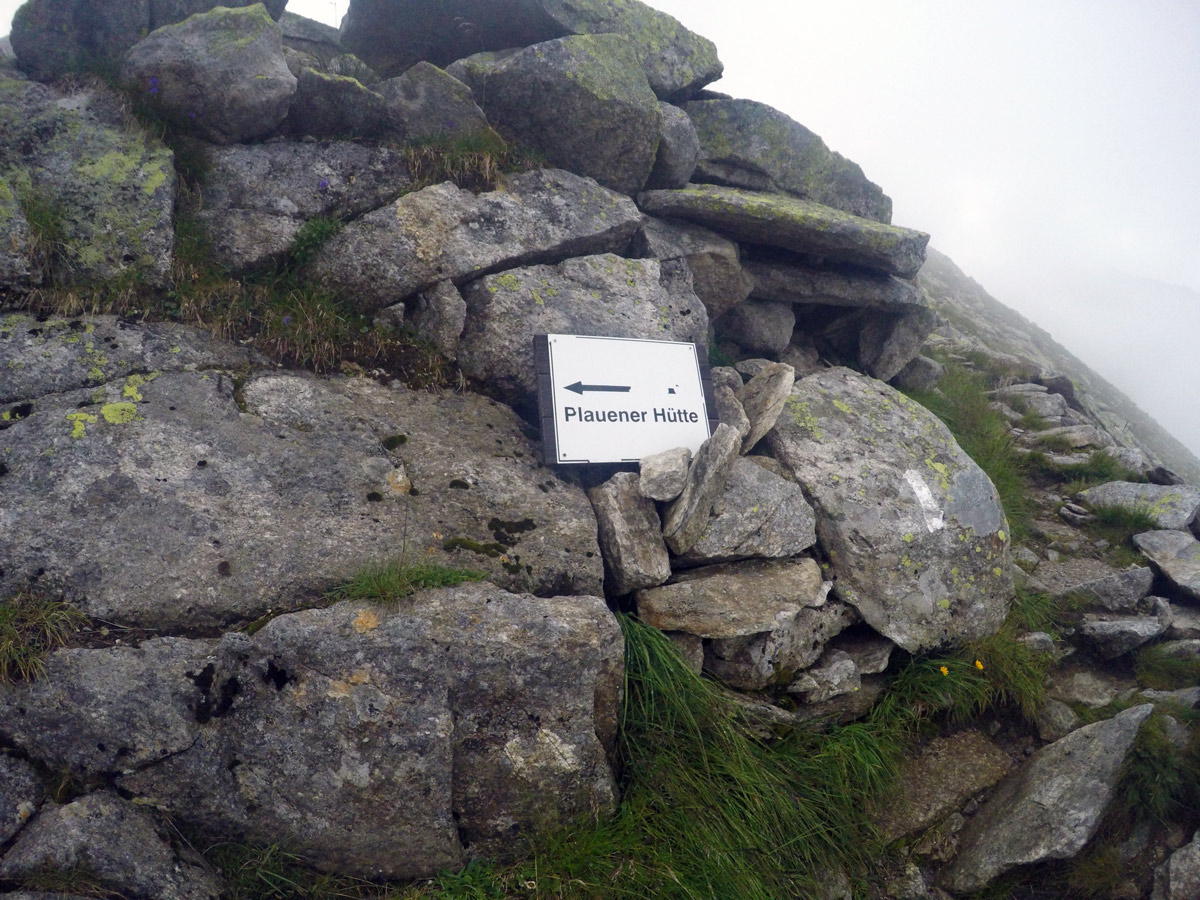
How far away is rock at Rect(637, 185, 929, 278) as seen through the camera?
29.5 feet

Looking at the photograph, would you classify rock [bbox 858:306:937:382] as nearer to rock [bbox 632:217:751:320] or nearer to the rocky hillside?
the rocky hillside

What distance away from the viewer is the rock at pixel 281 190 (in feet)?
23.0

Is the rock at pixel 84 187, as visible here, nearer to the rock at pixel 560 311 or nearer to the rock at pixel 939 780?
the rock at pixel 560 311

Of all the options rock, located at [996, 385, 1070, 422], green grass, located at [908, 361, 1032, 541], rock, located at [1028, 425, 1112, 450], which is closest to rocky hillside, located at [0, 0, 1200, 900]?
green grass, located at [908, 361, 1032, 541]

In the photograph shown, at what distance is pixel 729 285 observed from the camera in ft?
31.0

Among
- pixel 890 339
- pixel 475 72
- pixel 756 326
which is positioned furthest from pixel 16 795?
pixel 890 339

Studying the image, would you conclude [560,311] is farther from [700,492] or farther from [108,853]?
[108,853]

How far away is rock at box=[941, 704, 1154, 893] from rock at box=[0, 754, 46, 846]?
21.4 ft

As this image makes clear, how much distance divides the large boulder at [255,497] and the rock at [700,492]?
798 mm

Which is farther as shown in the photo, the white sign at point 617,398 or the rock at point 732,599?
the white sign at point 617,398

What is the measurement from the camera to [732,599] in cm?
607

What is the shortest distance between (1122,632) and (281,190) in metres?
10.0

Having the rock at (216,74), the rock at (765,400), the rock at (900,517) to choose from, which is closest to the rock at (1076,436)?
the rock at (900,517)

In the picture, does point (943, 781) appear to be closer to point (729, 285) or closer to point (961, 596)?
point (961, 596)
